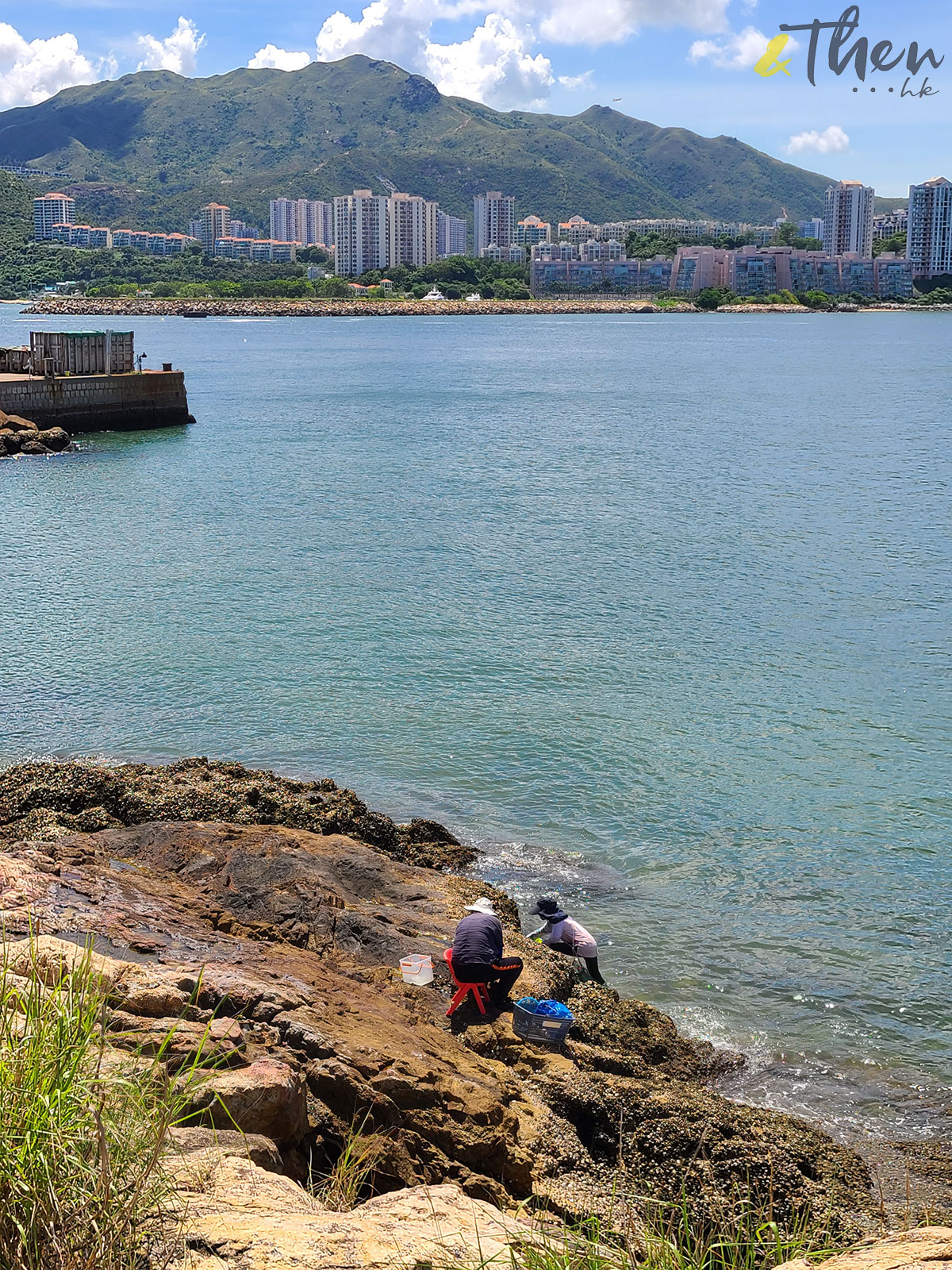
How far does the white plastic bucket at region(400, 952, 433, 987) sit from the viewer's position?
24.3ft

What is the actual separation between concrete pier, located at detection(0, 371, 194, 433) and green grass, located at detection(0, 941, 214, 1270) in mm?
36781

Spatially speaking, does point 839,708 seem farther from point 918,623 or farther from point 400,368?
point 400,368

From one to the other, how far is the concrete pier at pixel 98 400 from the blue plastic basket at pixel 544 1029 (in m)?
34.7

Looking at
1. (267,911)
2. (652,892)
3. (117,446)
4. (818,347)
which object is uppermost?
(818,347)

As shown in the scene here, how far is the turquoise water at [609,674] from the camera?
9039mm

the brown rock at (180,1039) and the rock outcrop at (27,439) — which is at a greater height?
the rock outcrop at (27,439)

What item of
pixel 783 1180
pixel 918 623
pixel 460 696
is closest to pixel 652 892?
pixel 783 1180

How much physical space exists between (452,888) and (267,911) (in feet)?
5.81

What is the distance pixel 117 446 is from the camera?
3834 centimetres

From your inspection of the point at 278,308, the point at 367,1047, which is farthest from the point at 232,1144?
the point at 278,308

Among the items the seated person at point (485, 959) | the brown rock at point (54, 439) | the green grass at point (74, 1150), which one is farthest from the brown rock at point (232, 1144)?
the brown rock at point (54, 439)

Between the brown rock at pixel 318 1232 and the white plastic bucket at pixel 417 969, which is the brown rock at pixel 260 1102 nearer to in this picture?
the brown rock at pixel 318 1232

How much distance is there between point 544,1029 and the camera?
6.90 meters

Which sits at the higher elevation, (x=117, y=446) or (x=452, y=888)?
(x=117, y=446)
